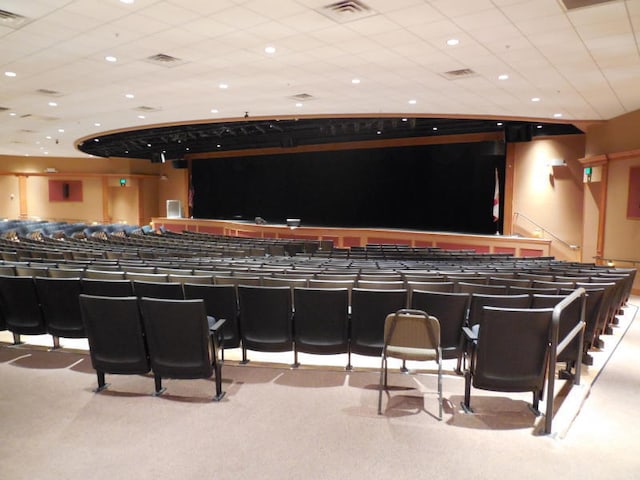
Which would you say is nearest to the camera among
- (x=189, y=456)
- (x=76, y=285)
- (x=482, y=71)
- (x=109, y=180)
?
(x=189, y=456)

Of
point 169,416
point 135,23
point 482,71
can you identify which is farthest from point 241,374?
point 482,71

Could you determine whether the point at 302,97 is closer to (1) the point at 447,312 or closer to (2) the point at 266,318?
(2) the point at 266,318

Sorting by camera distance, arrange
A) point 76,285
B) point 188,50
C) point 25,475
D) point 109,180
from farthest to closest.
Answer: point 109,180
point 188,50
point 76,285
point 25,475

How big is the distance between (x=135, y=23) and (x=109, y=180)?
2450 centimetres

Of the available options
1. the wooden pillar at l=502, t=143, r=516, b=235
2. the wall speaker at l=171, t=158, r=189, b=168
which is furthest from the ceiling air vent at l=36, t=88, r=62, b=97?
the wall speaker at l=171, t=158, r=189, b=168

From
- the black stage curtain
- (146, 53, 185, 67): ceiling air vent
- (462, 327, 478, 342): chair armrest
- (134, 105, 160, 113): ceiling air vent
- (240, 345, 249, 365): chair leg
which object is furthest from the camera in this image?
the black stage curtain

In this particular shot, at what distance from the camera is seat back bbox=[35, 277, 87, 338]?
4.60 metres

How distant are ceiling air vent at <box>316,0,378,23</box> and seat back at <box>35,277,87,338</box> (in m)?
4.44

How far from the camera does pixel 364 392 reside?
3.93 meters

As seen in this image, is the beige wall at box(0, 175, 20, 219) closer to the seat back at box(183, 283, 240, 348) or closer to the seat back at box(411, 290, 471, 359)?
the seat back at box(183, 283, 240, 348)

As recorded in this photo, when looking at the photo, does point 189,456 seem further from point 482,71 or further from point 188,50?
point 482,71

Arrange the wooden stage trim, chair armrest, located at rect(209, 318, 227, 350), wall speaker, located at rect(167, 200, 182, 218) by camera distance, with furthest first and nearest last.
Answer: wall speaker, located at rect(167, 200, 182, 218)
the wooden stage trim
chair armrest, located at rect(209, 318, 227, 350)

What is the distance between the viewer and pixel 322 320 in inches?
169

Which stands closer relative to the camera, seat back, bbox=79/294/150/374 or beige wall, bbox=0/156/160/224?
seat back, bbox=79/294/150/374
